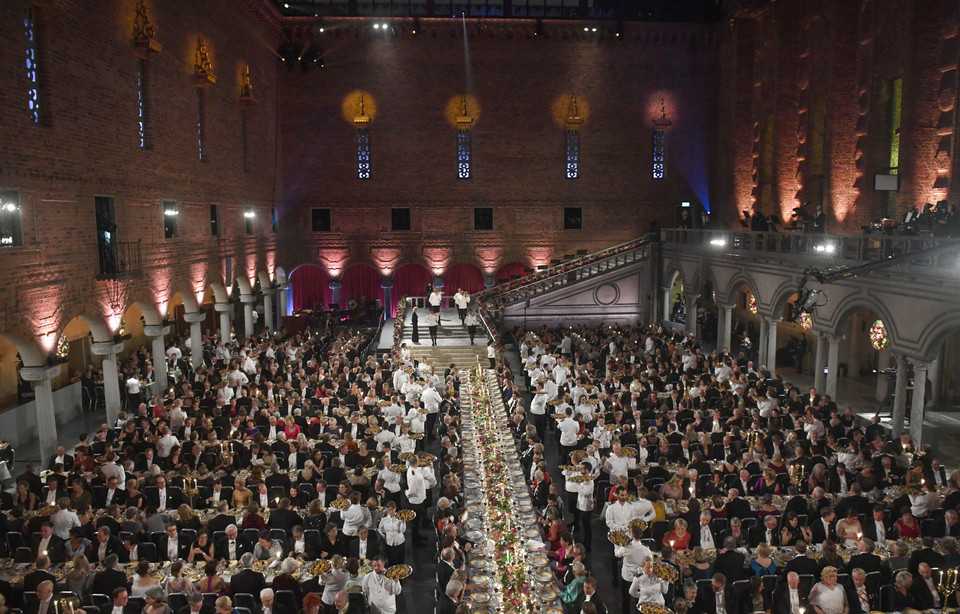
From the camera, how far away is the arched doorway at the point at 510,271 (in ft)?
126

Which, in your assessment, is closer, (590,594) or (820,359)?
(590,594)

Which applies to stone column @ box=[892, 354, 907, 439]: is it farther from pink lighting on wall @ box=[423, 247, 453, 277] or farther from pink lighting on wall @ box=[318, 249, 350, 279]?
pink lighting on wall @ box=[318, 249, 350, 279]

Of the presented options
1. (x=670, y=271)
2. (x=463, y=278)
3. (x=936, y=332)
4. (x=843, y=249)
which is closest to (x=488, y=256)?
(x=463, y=278)

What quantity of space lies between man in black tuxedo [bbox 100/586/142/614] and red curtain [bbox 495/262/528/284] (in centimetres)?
2998

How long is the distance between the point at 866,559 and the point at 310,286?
108 feet

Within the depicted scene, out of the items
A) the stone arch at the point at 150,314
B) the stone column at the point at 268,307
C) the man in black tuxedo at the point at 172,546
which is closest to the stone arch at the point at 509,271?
the stone column at the point at 268,307

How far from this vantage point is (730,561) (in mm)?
9602

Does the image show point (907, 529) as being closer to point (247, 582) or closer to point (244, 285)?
point (247, 582)

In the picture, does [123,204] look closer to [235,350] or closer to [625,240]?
[235,350]

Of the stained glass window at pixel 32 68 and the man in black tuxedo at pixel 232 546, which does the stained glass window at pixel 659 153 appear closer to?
the stained glass window at pixel 32 68

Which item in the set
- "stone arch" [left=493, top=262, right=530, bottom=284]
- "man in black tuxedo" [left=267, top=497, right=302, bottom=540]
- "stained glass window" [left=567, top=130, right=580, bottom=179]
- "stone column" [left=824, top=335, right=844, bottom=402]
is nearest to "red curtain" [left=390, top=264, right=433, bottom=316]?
"stone arch" [left=493, top=262, right=530, bottom=284]

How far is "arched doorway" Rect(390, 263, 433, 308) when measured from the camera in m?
39.1

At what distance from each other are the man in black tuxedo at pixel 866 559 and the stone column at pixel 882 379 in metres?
15.9

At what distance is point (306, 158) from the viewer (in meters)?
37.1
